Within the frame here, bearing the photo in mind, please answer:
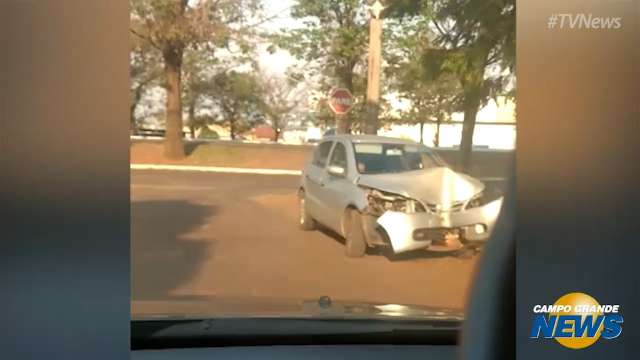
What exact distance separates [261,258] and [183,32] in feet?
3.40

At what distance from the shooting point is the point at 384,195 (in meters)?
3.30

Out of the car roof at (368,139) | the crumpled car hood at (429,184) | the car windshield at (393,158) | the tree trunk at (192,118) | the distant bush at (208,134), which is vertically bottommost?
the crumpled car hood at (429,184)

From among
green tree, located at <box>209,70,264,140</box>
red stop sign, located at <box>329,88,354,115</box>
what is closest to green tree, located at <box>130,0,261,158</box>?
green tree, located at <box>209,70,264,140</box>

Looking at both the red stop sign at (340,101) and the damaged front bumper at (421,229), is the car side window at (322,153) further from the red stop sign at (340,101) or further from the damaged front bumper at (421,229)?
the damaged front bumper at (421,229)

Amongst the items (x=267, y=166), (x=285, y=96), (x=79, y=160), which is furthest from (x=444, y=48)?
(x=79, y=160)

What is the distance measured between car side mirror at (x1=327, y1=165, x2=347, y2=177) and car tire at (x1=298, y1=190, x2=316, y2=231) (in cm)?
16

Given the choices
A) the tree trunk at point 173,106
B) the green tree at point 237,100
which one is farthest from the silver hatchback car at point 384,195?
the tree trunk at point 173,106

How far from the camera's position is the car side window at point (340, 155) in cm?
316

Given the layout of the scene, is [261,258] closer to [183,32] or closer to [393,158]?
[393,158]

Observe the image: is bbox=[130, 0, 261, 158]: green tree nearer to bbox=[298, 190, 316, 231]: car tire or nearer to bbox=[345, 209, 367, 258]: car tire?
bbox=[298, 190, 316, 231]: car tire

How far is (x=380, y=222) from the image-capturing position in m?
3.29

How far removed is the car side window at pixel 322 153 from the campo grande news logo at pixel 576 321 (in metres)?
1.34

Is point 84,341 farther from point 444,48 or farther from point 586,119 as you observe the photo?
point 444,48

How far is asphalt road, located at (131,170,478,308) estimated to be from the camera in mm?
3141
